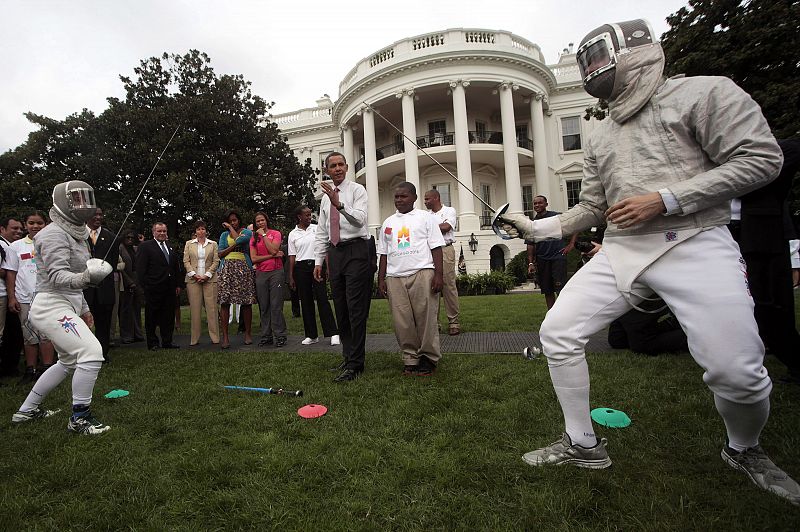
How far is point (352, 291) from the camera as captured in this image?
4.73m

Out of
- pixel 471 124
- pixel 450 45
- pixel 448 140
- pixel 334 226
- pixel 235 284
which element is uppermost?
→ pixel 450 45

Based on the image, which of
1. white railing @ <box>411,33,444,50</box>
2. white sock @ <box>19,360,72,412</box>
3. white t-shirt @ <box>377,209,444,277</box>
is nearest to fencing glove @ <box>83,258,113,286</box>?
white sock @ <box>19,360,72,412</box>

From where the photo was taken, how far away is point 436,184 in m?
27.4

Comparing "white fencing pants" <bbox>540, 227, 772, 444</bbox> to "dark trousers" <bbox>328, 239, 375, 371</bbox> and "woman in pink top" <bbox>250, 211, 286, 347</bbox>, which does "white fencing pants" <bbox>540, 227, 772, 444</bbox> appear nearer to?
"dark trousers" <bbox>328, 239, 375, 371</bbox>

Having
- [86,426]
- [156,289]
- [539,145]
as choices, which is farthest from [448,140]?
[86,426]

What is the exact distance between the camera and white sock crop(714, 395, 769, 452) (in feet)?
6.71

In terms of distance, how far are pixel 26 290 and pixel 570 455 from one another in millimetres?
7059

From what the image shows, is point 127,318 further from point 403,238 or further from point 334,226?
point 403,238

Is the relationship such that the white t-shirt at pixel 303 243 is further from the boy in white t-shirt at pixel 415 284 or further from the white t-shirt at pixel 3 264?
the white t-shirt at pixel 3 264

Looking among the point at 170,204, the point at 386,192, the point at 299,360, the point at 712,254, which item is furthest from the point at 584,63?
the point at 386,192

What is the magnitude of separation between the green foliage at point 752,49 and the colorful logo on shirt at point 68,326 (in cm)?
1308

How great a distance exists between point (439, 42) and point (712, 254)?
85.6ft

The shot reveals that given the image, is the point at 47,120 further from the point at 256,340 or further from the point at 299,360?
the point at 299,360

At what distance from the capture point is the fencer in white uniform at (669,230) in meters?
1.95
